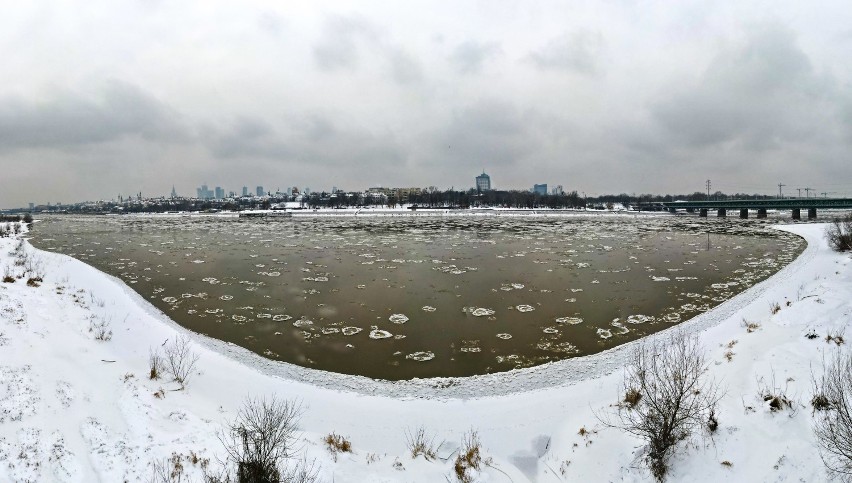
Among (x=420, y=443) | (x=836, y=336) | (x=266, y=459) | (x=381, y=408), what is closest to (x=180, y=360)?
(x=381, y=408)

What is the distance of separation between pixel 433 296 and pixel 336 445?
1147cm

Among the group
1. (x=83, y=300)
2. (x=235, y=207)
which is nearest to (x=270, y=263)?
(x=83, y=300)

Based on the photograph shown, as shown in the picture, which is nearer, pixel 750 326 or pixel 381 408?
pixel 381 408

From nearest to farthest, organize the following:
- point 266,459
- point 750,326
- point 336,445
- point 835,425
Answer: point 835,425
point 266,459
point 336,445
point 750,326

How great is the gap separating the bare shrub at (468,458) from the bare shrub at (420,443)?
1.68 ft

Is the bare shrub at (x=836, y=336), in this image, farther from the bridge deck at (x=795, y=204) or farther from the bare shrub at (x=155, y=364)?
the bridge deck at (x=795, y=204)

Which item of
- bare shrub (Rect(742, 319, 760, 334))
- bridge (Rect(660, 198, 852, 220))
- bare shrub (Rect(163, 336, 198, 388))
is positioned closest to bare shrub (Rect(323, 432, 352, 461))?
bare shrub (Rect(163, 336, 198, 388))

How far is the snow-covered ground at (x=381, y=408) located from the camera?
270 inches

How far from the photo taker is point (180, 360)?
1102 centimetres

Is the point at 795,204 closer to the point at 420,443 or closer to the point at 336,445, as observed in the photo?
the point at 420,443

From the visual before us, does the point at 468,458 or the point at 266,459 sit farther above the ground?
the point at 266,459

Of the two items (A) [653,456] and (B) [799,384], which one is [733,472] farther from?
(B) [799,384]

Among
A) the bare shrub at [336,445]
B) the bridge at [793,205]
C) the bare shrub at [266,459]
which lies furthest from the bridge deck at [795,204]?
the bare shrub at [266,459]

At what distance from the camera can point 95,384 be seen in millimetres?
9375
